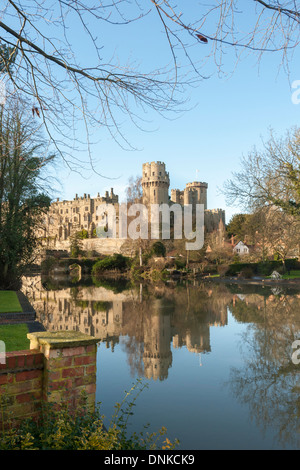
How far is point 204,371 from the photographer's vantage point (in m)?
6.12

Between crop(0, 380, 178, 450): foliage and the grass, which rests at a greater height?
crop(0, 380, 178, 450): foliage

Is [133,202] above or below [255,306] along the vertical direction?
above

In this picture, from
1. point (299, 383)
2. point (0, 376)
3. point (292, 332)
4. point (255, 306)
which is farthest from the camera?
point (255, 306)

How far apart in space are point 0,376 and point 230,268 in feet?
Answer: 95.5

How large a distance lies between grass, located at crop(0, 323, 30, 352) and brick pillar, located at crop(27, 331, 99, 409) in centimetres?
292

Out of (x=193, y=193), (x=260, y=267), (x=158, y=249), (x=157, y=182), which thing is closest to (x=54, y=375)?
(x=260, y=267)

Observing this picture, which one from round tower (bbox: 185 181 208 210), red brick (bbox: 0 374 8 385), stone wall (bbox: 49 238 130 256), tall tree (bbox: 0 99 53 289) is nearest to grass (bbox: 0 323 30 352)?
red brick (bbox: 0 374 8 385)

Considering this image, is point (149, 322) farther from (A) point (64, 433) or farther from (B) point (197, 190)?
(B) point (197, 190)

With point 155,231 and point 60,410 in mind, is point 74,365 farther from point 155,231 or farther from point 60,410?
point 155,231

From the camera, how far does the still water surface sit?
404 centimetres

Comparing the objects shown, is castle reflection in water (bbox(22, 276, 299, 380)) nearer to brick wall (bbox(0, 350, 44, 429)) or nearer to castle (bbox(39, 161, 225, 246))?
brick wall (bbox(0, 350, 44, 429))

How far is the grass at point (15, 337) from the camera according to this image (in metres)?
5.88

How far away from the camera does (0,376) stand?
2891 mm
